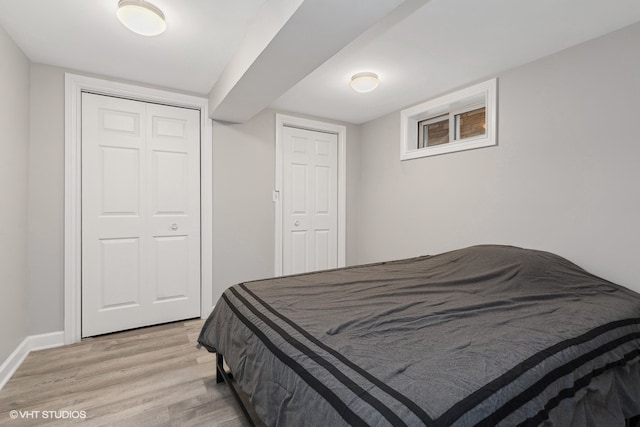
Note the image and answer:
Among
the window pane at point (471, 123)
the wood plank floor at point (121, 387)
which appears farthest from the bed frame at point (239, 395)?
the window pane at point (471, 123)

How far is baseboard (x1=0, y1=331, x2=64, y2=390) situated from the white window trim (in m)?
3.61

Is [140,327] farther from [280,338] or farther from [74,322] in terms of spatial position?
[280,338]

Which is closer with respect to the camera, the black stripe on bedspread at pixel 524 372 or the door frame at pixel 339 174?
the black stripe on bedspread at pixel 524 372

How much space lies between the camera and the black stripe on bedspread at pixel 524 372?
78cm

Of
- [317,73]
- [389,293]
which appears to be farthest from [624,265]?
[317,73]

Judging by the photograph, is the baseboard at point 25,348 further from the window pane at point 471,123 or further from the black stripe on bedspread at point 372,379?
the window pane at point 471,123

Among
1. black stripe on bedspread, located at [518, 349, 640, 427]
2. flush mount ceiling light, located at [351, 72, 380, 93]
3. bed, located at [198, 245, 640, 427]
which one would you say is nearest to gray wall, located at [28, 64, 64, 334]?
bed, located at [198, 245, 640, 427]

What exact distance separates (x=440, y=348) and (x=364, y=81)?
2136 millimetres

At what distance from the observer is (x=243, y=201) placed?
3.17 metres

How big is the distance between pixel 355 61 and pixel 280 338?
2073 mm

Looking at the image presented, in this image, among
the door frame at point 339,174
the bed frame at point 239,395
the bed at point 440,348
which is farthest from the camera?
the door frame at point 339,174

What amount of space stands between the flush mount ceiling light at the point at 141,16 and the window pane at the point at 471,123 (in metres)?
2.61

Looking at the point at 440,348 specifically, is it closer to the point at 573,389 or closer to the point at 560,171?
the point at 573,389

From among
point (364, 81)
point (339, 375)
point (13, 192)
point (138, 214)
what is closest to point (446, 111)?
point (364, 81)
